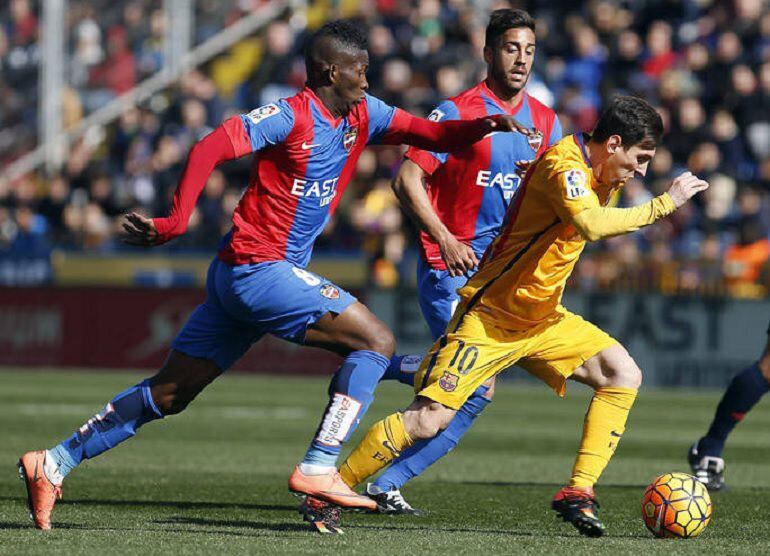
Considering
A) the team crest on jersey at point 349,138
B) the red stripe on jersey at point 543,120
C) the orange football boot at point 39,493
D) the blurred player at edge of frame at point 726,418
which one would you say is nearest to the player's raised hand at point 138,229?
the team crest on jersey at point 349,138

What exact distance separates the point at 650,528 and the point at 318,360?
550 inches

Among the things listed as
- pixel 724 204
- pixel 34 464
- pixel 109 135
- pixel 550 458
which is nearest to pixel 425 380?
pixel 34 464

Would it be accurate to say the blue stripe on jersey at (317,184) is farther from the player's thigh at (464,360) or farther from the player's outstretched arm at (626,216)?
the player's outstretched arm at (626,216)

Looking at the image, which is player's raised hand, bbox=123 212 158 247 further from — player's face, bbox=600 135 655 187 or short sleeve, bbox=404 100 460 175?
short sleeve, bbox=404 100 460 175

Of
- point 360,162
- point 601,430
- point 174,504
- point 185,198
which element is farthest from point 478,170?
point 360,162

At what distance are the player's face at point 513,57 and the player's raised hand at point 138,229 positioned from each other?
2735mm

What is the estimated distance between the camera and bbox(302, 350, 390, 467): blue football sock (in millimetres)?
7652

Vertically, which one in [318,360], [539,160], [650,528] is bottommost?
[318,360]

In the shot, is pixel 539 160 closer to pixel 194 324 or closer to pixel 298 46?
pixel 194 324

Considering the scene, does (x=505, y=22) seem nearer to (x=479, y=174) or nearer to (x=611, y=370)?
(x=479, y=174)

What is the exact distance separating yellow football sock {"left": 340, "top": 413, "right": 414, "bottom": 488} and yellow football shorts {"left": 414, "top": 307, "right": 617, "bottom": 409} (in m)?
0.21

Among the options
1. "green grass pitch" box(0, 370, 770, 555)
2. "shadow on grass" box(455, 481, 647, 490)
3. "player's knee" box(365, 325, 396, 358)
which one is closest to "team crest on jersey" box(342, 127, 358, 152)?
"player's knee" box(365, 325, 396, 358)

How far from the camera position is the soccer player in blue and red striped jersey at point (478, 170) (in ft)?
29.5

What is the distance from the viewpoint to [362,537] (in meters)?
7.43
